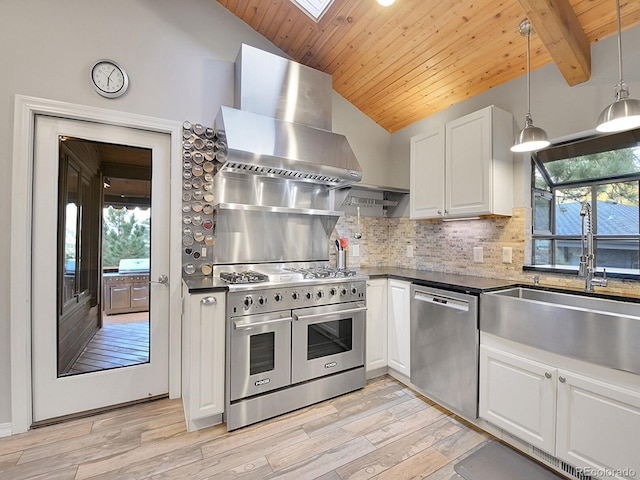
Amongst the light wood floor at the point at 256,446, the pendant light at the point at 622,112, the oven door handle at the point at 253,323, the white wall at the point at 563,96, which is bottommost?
the light wood floor at the point at 256,446

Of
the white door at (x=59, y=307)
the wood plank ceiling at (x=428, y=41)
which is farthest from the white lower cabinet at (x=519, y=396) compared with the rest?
the white door at (x=59, y=307)

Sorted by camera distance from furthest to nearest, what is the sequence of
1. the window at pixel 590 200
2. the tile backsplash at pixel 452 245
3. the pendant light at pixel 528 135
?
the tile backsplash at pixel 452 245, the window at pixel 590 200, the pendant light at pixel 528 135

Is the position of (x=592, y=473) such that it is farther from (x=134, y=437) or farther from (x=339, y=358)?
(x=134, y=437)

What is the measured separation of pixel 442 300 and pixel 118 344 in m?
2.56

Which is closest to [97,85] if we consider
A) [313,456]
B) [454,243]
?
[313,456]

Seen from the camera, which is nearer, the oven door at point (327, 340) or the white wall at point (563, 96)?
the white wall at point (563, 96)

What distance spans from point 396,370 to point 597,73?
268 cm

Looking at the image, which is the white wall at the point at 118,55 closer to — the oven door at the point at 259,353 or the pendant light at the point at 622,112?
the oven door at the point at 259,353

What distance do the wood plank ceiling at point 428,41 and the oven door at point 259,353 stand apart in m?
2.38

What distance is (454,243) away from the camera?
2.91 meters

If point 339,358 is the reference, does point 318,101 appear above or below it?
above

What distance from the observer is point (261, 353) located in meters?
2.14

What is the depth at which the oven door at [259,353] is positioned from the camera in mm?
2025

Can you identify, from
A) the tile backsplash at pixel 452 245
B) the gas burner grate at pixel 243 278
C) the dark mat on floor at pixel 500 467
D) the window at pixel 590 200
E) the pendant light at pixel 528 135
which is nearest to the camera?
the dark mat on floor at pixel 500 467
